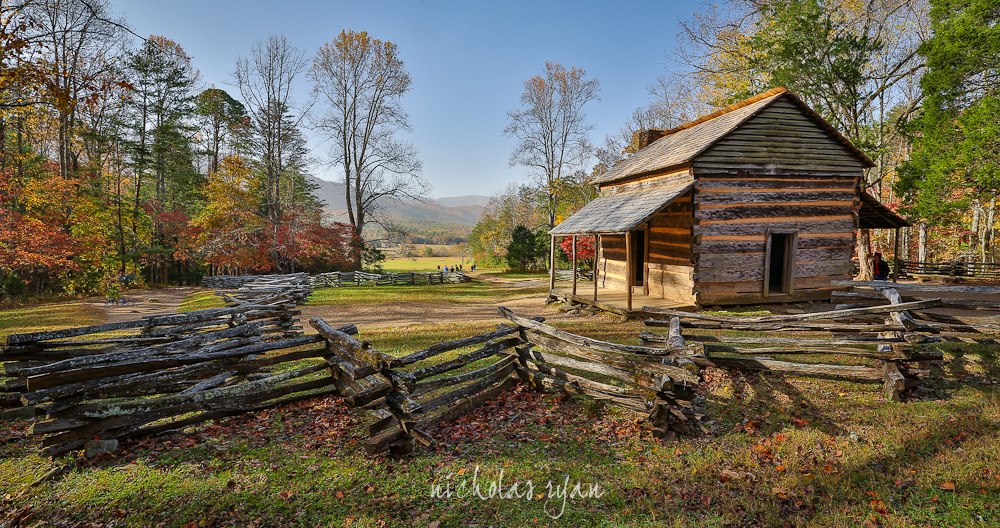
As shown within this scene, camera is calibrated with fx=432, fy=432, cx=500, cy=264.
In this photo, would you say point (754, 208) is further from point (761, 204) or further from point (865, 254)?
point (865, 254)

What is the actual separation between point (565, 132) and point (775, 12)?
18.2 meters

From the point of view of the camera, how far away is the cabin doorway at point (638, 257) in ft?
53.2

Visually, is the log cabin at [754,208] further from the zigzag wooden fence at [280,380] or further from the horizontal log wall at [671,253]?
the zigzag wooden fence at [280,380]

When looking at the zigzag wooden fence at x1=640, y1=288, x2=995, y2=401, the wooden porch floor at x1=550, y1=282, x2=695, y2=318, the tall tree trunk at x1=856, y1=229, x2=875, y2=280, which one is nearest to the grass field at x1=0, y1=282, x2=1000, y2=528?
the zigzag wooden fence at x1=640, y1=288, x2=995, y2=401

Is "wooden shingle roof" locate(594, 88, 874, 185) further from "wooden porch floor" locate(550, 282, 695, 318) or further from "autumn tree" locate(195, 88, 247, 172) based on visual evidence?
"autumn tree" locate(195, 88, 247, 172)

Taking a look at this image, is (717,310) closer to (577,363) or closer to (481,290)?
(577,363)

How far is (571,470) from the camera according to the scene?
4.55 metres

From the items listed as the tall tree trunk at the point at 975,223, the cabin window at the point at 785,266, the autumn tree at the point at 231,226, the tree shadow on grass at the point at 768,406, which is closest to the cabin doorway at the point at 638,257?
the cabin window at the point at 785,266

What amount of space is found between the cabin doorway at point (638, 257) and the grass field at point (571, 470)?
9876 mm

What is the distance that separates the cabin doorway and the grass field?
32.4ft

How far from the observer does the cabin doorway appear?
16203 millimetres

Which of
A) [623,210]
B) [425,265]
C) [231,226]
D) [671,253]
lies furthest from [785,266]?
[425,265]

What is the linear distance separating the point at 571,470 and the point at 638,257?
42.5 ft

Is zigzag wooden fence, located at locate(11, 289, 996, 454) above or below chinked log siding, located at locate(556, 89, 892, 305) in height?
below
